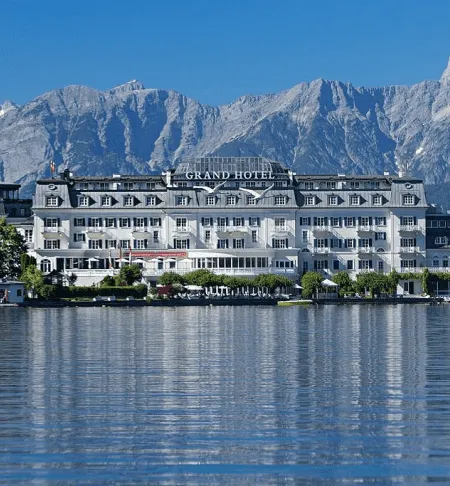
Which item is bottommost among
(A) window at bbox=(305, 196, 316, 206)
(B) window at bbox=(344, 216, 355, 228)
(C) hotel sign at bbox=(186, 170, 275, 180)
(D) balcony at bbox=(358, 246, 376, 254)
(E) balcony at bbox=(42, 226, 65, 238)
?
(D) balcony at bbox=(358, 246, 376, 254)

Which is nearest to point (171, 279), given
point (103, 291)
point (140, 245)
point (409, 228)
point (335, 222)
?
point (103, 291)

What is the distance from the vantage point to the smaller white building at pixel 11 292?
5871 inches

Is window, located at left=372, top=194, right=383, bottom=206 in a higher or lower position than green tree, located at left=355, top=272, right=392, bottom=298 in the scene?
higher

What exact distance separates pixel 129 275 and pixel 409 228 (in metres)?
37.8

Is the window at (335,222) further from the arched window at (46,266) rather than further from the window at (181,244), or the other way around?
the arched window at (46,266)

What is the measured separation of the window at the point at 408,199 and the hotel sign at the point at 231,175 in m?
16.6

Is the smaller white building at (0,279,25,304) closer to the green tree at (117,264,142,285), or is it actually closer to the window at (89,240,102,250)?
the green tree at (117,264,142,285)

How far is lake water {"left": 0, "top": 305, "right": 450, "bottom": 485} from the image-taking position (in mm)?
39688

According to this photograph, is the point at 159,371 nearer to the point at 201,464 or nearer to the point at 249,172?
the point at 201,464

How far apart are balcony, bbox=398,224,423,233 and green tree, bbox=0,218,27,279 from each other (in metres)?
46.5

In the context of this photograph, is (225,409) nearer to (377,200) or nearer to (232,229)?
(232,229)

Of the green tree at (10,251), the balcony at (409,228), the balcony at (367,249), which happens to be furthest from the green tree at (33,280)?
the balcony at (409,228)

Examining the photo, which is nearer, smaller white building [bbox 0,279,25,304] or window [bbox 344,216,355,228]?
smaller white building [bbox 0,279,25,304]

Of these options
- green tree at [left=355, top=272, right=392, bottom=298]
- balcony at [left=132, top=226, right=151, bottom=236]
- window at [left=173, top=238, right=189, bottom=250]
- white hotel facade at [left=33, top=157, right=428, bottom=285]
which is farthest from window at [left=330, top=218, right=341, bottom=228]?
balcony at [left=132, top=226, right=151, bottom=236]
